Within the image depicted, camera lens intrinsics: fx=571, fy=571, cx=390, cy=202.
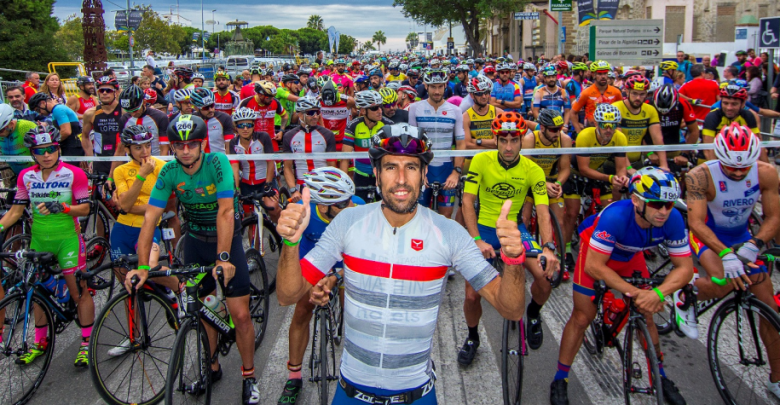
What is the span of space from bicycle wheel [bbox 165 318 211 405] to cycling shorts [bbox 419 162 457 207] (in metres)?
3.76

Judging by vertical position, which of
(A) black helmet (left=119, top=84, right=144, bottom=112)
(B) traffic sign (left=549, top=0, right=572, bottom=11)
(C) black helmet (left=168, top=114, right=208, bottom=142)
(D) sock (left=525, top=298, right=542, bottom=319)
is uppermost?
(B) traffic sign (left=549, top=0, right=572, bottom=11)

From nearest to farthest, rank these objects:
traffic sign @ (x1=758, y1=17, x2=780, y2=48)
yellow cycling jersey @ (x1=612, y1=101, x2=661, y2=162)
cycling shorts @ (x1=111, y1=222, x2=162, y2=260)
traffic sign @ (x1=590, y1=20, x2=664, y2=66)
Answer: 1. cycling shorts @ (x1=111, y1=222, x2=162, y2=260)
2. yellow cycling jersey @ (x1=612, y1=101, x2=661, y2=162)
3. traffic sign @ (x1=758, y1=17, x2=780, y2=48)
4. traffic sign @ (x1=590, y1=20, x2=664, y2=66)

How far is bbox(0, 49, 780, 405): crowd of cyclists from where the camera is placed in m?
2.85

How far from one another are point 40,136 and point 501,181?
4.33m

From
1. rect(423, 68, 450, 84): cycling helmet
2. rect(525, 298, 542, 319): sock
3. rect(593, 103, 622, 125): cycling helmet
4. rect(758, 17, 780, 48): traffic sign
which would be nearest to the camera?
rect(525, 298, 542, 319): sock

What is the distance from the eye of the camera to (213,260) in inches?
196

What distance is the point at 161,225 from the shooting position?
652cm

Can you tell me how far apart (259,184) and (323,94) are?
1855 mm

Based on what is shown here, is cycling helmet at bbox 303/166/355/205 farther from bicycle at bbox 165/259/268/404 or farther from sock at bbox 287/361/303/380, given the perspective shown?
sock at bbox 287/361/303/380

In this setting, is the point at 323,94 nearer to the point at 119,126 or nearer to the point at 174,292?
the point at 119,126

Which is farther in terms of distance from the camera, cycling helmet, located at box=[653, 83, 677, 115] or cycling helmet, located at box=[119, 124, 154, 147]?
cycling helmet, located at box=[653, 83, 677, 115]

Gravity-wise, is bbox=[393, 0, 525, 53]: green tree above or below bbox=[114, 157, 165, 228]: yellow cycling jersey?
above

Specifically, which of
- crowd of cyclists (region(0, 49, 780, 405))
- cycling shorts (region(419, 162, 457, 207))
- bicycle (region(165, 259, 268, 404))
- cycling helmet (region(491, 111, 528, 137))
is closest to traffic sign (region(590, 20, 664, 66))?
crowd of cyclists (region(0, 49, 780, 405))

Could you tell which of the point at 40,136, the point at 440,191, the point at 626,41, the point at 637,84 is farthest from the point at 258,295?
the point at 626,41
